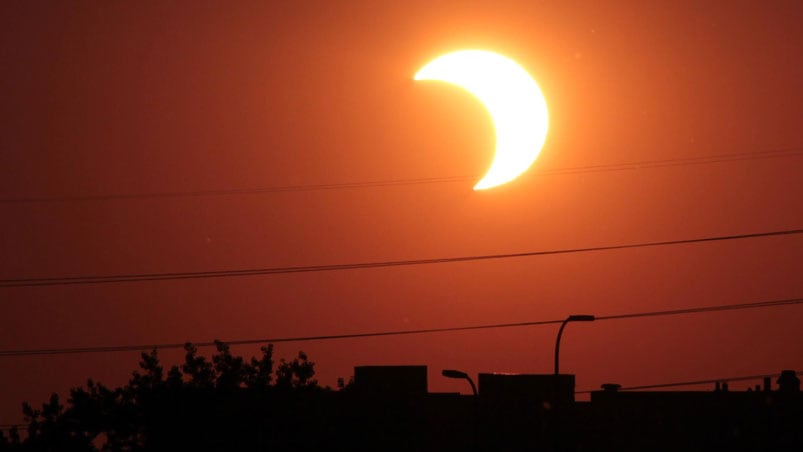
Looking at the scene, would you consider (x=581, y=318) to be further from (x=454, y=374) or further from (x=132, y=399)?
(x=132, y=399)

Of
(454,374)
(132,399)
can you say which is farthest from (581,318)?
(132,399)

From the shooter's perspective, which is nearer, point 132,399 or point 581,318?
point 581,318

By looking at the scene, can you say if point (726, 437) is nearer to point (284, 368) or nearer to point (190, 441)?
point (190, 441)

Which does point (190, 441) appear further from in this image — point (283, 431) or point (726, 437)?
point (726, 437)

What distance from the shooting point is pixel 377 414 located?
56.7 m

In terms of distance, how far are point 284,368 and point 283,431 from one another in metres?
30.0

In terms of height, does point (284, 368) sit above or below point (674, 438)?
above

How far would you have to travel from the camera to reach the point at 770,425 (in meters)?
61.2

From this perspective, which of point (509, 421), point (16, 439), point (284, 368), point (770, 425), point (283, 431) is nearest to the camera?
point (283, 431)

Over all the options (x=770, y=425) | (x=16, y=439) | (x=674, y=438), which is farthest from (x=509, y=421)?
(x=16, y=439)

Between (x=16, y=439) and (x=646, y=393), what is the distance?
1384 inches

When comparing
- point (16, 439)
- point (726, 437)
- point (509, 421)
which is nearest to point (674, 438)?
point (726, 437)

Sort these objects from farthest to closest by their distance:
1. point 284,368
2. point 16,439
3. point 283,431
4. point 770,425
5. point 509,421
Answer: point 284,368, point 16,439, point 509,421, point 770,425, point 283,431

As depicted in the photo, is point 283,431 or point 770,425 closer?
point 283,431
